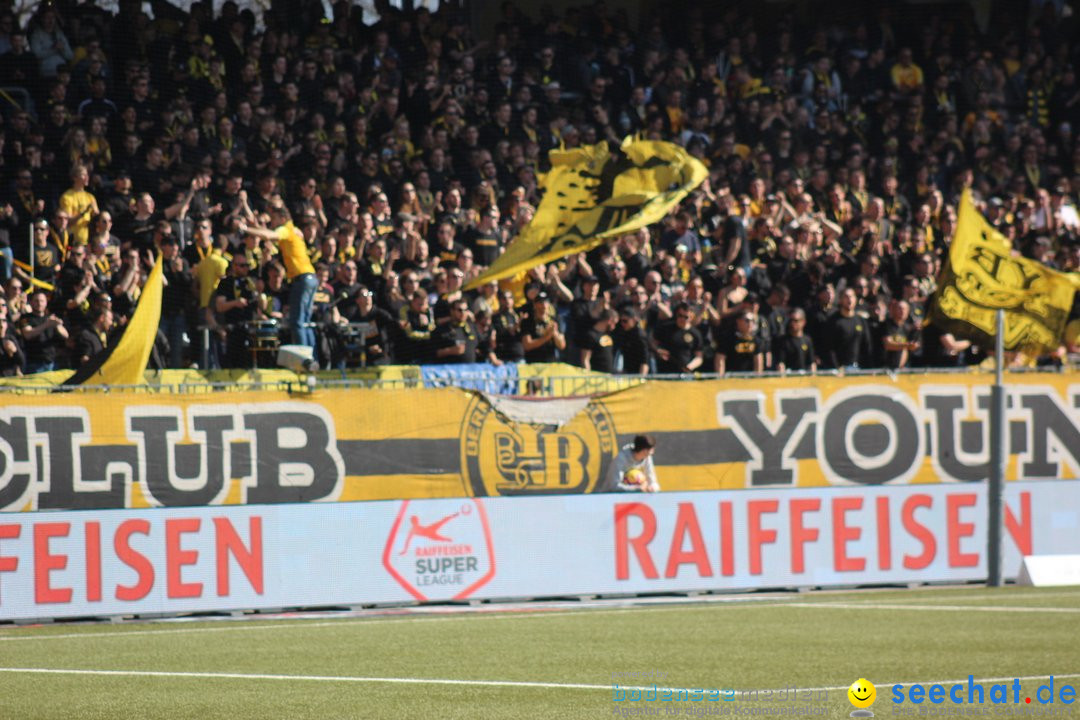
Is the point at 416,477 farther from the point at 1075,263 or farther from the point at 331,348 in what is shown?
the point at 1075,263

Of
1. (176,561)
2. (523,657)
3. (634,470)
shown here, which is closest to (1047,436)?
(634,470)

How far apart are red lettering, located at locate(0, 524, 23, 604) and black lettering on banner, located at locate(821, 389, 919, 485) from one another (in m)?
7.07

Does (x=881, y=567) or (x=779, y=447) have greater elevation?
(x=779, y=447)

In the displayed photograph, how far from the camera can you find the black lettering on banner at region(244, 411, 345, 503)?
13.7 meters

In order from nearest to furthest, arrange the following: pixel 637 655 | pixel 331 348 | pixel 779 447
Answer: pixel 637 655 < pixel 779 447 < pixel 331 348

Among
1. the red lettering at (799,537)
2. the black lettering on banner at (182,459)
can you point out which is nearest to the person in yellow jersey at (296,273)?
the black lettering on banner at (182,459)

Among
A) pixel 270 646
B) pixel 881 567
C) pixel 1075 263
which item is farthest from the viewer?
pixel 1075 263

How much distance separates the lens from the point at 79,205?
16422 mm

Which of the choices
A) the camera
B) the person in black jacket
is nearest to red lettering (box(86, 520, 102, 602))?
the camera

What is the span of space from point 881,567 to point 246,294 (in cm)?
639

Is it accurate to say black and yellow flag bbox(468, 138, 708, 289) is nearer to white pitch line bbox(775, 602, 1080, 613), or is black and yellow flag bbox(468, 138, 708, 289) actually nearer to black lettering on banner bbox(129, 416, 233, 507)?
black lettering on banner bbox(129, 416, 233, 507)

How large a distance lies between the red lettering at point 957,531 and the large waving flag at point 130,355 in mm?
6954

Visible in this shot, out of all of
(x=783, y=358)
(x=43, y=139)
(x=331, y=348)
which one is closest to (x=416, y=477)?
(x=331, y=348)

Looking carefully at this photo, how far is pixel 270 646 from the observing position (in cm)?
1017
